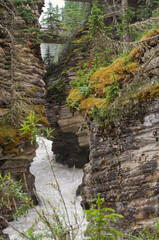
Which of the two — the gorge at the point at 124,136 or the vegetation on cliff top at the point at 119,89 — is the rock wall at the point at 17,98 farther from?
the vegetation on cliff top at the point at 119,89

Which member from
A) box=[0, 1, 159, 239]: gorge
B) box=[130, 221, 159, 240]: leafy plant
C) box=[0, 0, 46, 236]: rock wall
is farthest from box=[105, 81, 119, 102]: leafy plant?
box=[0, 0, 46, 236]: rock wall

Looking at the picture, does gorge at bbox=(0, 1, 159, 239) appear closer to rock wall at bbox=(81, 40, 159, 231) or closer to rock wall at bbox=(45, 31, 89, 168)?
rock wall at bbox=(81, 40, 159, 231)

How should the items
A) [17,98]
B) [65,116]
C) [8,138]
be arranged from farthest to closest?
[65,116] < [17,98] < [8,138]

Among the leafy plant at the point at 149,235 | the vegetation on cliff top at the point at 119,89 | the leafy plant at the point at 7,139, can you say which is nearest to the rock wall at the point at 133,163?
the vegetation on cliff top at the point at 119,89

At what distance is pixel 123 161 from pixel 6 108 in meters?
7.58

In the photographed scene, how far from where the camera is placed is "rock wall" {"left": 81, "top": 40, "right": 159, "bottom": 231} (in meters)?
5.03

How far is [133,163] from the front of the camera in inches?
217

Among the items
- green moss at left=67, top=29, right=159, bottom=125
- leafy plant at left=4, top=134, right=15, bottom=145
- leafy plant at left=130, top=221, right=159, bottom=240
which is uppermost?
green moss at left=67, top=29, right=159, bottom=125

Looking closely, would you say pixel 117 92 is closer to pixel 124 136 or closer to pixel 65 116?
pixel 124 136

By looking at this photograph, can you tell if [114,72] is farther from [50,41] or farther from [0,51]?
[50,41]

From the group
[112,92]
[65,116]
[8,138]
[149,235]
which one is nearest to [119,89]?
[112,92]

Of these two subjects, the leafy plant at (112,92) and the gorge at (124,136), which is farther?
the leafy plant at (112,92)

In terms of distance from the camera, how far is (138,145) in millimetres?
5535

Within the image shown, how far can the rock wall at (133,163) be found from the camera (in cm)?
503
